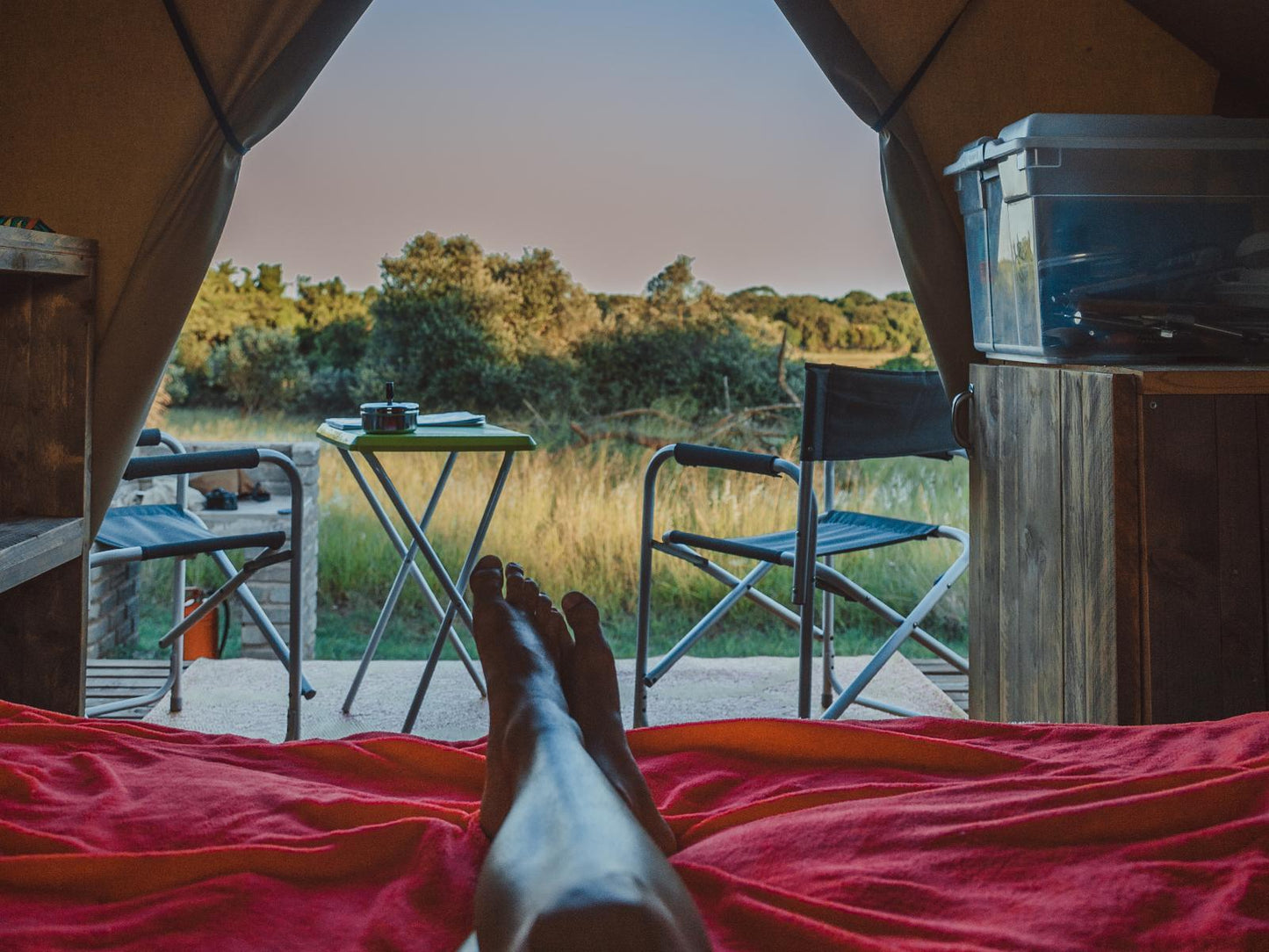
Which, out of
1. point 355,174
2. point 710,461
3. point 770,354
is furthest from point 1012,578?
point 355,174

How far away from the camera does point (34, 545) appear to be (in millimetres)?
2125

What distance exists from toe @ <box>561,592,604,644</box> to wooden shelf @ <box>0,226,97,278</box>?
1194 millimetres

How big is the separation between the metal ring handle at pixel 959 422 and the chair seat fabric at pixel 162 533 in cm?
148

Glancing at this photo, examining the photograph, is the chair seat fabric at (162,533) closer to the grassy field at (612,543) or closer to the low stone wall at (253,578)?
the low stone wall at (253,578)

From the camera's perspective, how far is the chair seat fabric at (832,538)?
255cm

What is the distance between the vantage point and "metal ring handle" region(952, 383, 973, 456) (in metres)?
2.53

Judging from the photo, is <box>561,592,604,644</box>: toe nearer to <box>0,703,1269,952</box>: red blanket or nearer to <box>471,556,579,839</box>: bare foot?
<box>471,556,579,839</box>: bare foot

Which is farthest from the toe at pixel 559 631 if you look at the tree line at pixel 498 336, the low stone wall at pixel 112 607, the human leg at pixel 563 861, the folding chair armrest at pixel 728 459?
the tree line at pixel 498 336

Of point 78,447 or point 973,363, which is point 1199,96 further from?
point 78,447

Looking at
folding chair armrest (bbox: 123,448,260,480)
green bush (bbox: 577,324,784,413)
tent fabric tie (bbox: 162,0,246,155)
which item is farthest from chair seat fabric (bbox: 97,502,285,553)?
green bush (bbox: 577,324,784,413)

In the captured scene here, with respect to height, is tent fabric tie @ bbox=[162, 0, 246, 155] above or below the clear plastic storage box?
above

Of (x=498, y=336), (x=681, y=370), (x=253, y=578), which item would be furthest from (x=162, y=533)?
(x=681, y=370)

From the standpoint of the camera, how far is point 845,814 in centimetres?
108

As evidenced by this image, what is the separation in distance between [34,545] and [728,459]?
1386mm
